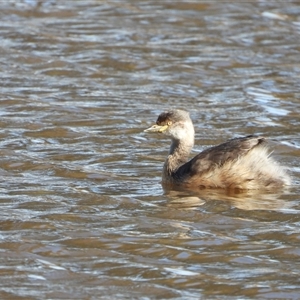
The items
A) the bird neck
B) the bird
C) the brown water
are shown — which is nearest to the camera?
the brown water

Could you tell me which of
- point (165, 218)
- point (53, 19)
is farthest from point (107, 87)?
point (165, 218)

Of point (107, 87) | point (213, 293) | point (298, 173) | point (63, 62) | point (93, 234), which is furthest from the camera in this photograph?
point (63, 62)

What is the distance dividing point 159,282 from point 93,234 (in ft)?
3.16

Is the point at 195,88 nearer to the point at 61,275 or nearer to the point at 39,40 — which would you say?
the point at 39,40

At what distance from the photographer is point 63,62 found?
12.4m

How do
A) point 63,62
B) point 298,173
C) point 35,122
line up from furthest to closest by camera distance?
point 63,62
point 35,122
point 298,173

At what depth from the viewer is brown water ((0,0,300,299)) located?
6.13m

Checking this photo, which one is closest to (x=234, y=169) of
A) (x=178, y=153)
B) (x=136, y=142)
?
(x=178, y=153)

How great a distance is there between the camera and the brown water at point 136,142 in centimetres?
613

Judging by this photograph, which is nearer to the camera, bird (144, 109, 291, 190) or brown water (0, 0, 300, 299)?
brown water (0, 0, 300, 299)

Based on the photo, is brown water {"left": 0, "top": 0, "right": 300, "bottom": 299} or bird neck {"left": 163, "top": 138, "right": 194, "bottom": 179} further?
bird neck {"left": 163, "top": 138, "right": 194, "bottom": 179}

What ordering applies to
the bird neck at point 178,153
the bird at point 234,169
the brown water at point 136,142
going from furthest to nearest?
1. the bird neck at point 178,153
2. the bird at point 234,169
3. the brown water at point 136,142

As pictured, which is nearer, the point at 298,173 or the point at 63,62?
the point at 298,173

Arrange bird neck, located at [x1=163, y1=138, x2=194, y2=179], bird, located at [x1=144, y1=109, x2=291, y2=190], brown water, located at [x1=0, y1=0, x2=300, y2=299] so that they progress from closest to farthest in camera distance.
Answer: brown water, located at [x1=0, y1=0, x2=300, y2=299] → bird, located at [x1=144, y1=109, x2=291, y2=190] → bird neck, located at [x1=163, y1=138, x2=194, y2=179]
